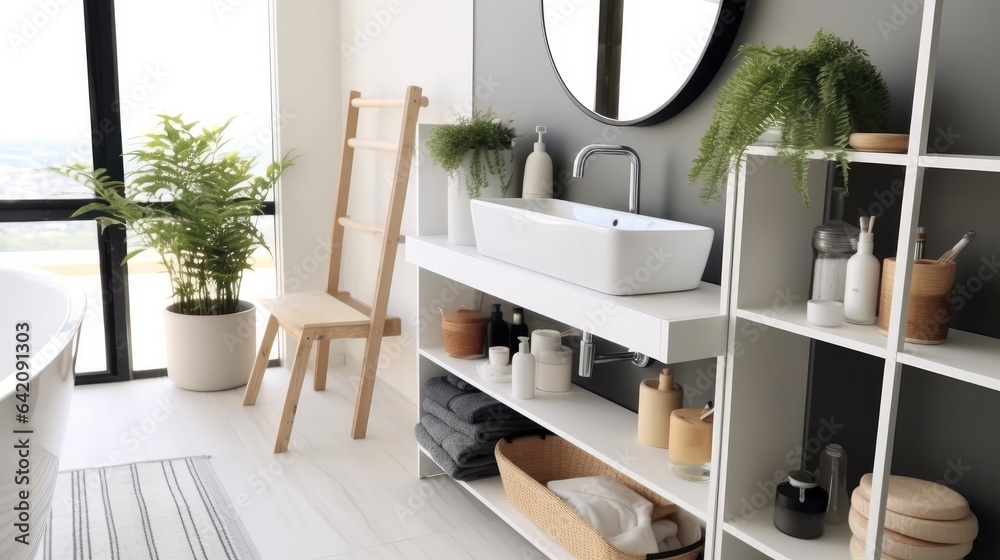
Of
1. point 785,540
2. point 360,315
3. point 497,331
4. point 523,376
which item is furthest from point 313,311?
point 785,540

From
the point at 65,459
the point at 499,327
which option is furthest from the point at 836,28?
the point at 65,459

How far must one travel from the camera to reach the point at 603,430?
212 centimetres

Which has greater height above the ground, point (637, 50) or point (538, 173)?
point (637, 50)

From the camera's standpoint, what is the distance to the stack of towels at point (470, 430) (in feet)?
8.13

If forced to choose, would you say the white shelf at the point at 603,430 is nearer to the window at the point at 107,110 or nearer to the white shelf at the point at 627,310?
the white shelf at the point at 627,310

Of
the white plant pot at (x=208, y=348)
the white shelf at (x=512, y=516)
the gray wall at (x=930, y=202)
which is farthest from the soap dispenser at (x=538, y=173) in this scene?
the white plant pot at (x=208, y=348)

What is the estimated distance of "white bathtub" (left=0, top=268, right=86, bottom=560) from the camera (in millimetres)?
1720

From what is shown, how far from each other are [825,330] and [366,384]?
2.10 m

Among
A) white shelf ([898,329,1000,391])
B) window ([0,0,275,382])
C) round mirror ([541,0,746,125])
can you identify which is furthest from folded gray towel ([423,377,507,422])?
window ([0,0,275,382])

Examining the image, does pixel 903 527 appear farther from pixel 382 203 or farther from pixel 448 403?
pixel 382 203

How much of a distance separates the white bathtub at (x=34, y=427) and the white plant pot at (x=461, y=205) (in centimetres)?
103

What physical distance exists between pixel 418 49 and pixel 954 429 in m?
2.45

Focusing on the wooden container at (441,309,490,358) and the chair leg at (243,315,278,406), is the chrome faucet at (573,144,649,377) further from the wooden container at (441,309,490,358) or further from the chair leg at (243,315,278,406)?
the chair leg at (243,315,278,406)

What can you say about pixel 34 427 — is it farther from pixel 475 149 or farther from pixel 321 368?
pixel 321 368
